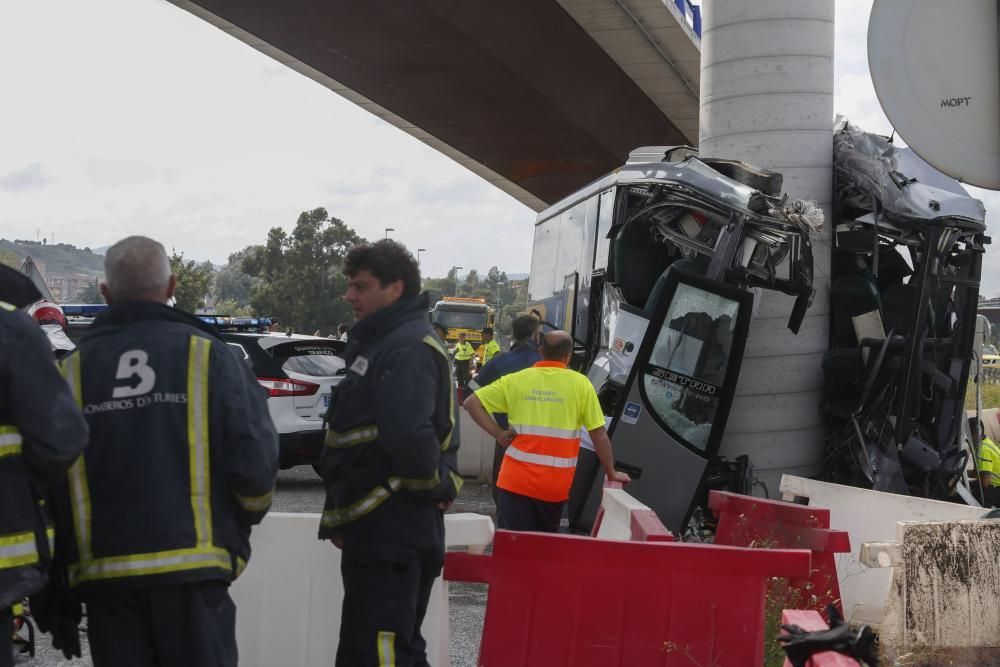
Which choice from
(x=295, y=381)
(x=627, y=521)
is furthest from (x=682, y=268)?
(x=295, y=381)

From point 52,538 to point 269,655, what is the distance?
1931mm

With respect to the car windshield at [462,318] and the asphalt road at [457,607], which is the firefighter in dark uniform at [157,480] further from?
the car windshield at [462,318]

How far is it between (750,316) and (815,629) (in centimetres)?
565

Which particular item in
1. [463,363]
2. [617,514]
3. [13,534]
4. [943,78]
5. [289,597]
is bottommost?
[289,597]

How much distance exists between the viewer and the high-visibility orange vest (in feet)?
24.0

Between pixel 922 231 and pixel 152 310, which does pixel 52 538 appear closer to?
pixel 152 310

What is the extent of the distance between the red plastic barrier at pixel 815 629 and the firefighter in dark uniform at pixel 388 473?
127 centimetres

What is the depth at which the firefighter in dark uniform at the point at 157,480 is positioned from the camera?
12.1 ft

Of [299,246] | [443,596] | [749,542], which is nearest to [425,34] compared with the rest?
[749,542]

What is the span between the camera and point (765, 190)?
10.7 metres

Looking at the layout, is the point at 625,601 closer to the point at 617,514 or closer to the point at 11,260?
the point at 617,514

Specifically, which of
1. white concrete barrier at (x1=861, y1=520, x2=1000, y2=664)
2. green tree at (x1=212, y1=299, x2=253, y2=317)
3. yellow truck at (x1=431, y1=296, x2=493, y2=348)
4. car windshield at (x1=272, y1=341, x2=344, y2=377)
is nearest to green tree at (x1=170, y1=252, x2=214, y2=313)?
green tree at (x1=212, y1=299, x2=253, y2=317)

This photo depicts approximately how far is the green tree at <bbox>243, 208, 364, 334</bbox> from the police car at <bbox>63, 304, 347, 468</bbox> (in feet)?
262

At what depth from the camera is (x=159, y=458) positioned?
3.72m
